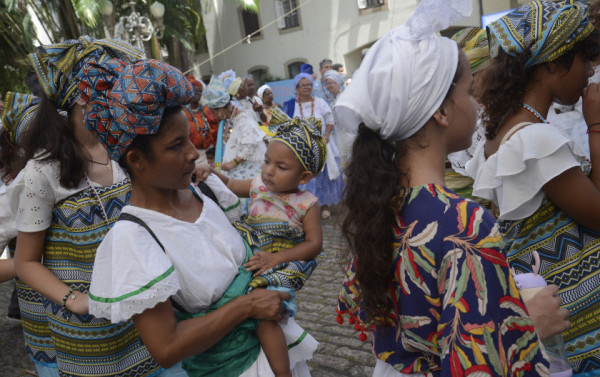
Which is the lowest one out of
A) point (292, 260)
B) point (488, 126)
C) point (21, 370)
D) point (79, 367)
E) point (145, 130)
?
point (21, 370)

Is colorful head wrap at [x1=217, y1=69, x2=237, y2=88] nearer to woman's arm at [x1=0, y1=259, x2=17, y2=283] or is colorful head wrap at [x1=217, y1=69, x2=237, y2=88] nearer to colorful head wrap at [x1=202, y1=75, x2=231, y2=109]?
colorful head wrap at [x1=202, y1=75, x2=231, y2=109]

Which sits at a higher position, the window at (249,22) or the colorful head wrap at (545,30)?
the colorful head wrap at (545,30)

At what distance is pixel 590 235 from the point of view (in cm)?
194

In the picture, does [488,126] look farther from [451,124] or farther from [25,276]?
[25,276]

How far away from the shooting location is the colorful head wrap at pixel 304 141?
2623mm

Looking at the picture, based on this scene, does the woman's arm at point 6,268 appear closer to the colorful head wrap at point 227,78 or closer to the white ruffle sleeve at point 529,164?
the white ruffle sleeve at point 529,164

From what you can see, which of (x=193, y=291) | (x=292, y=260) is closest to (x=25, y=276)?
(x=193, y=291)

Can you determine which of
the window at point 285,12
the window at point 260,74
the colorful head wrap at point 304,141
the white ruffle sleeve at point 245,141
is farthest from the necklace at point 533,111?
the window at point 260,74

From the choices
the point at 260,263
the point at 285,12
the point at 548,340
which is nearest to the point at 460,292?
the point at 548,340

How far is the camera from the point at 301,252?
239 centimetres

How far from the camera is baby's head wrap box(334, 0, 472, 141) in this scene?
145 cm

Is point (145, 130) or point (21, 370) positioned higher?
point (145, 130)

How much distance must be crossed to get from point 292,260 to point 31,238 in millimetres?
1156

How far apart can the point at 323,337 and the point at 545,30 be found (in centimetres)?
309
